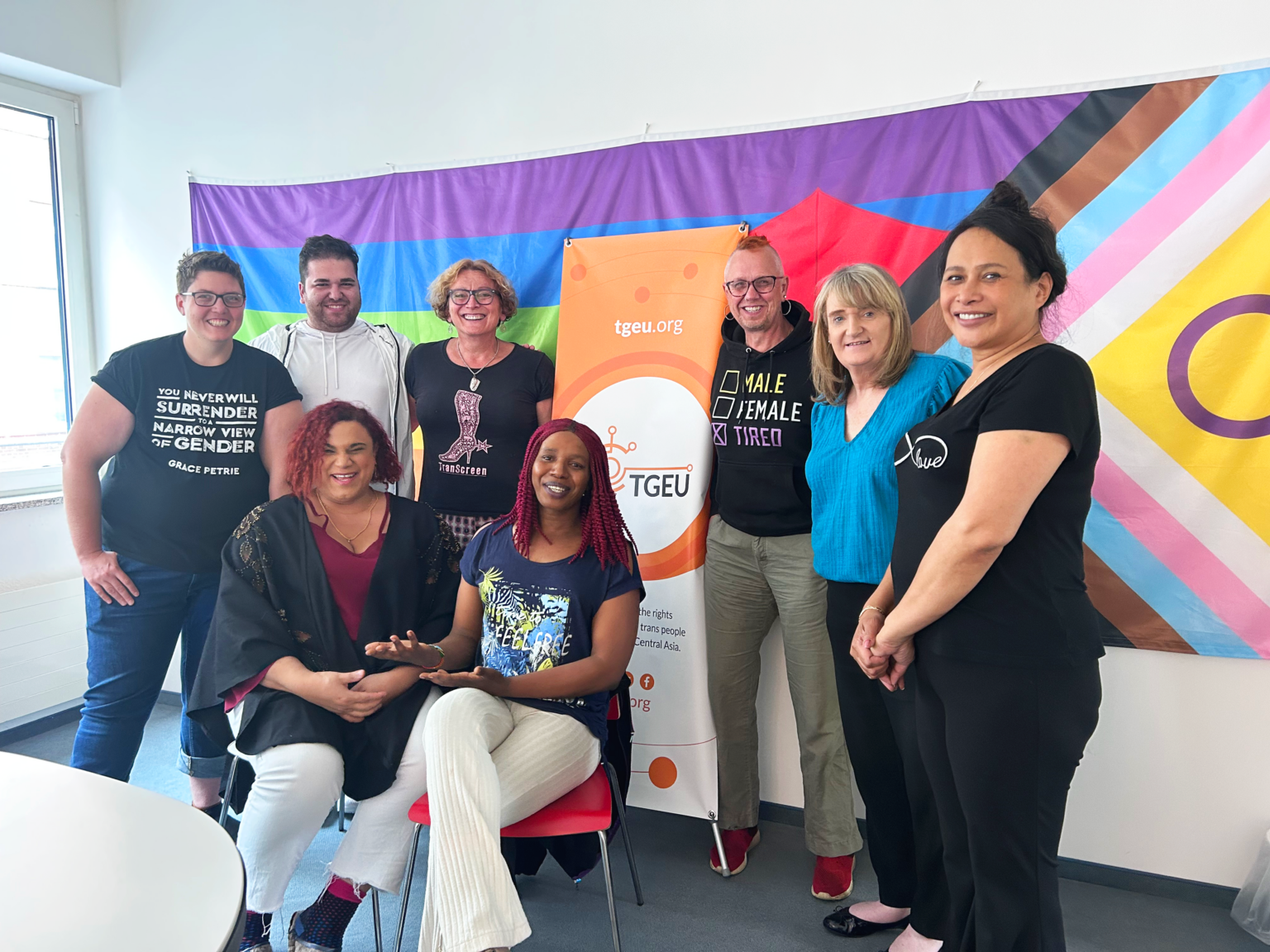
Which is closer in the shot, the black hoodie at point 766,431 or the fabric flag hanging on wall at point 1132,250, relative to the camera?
the fabric flag hanging on wall at point 1132,250

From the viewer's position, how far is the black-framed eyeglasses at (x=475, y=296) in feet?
8.58

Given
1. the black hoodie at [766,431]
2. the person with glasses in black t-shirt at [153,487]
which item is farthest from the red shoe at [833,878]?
the person with glasses in black t-shirt at [153,487]

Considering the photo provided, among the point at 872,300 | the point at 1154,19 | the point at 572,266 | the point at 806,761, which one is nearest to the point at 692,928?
the point at 806,761

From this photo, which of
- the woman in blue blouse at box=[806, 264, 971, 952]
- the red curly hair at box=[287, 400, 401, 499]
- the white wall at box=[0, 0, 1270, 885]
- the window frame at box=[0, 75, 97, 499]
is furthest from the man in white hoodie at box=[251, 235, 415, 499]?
the window frame at box=[0, 75, 97, 499]

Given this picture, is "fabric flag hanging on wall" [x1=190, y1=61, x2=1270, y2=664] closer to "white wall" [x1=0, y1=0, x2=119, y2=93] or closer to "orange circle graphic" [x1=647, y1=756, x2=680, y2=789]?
"orange circle graphic" [x1=647, y1=756, x2=680, y2=789]

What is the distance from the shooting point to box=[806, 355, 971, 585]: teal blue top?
184 centimetres

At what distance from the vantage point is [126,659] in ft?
7.68

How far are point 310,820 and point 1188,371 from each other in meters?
2.45

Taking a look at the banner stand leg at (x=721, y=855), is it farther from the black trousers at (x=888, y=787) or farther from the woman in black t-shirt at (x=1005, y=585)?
the woman in black t-shirt at (x=1005, y=585)

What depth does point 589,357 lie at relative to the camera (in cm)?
265

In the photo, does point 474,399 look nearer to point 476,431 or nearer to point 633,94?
point 476,431

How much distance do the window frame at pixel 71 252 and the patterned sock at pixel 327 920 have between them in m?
2.61

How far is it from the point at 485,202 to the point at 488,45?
555mm

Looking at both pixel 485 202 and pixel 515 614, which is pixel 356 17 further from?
pixel 515 614
